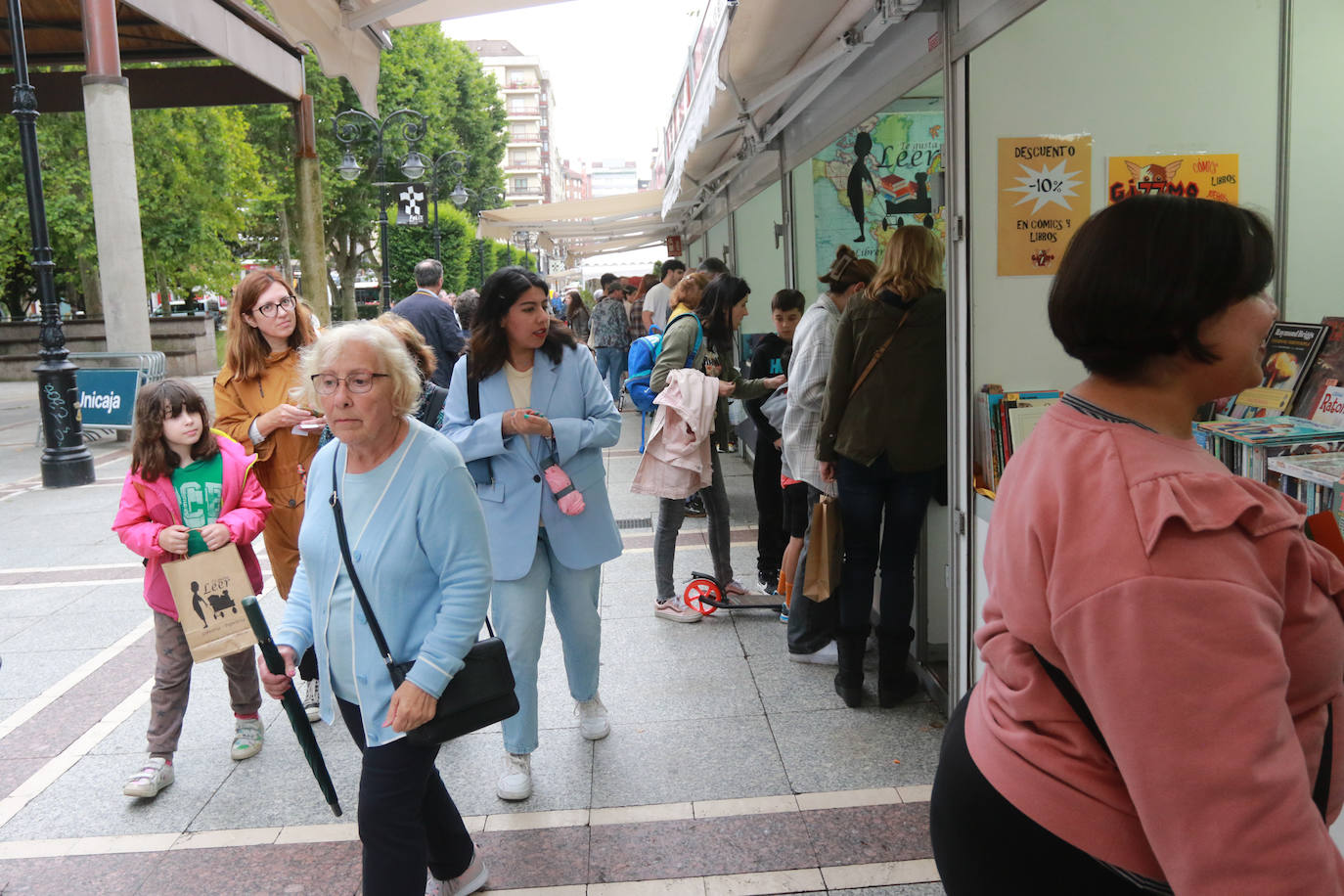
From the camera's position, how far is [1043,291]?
3.67m

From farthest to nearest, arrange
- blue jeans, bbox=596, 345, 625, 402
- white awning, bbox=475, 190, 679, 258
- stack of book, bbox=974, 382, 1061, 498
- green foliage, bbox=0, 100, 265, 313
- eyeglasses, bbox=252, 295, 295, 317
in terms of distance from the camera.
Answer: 1. green foliage, bbox=0, 100, 265, 313
2. white awning, bbox=475, 190, 679, 258
3. blue jeans, bbox=596, 345, 625, 402
4. eyeglasses, bbox=252, 295, 295, 317
5. stack of book, bbox=974, 382, 1061, 498

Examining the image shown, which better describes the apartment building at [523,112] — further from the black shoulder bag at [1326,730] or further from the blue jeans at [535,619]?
the black shoulder bag at [1326,730]

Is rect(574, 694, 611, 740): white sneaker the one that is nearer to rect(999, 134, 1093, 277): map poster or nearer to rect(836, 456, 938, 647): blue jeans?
rect(836, 456, 938, 647): blue jeans

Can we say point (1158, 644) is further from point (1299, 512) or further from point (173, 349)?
point (173, 349)

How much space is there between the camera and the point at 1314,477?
2.33 metres

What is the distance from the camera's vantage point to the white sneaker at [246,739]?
4.18 m

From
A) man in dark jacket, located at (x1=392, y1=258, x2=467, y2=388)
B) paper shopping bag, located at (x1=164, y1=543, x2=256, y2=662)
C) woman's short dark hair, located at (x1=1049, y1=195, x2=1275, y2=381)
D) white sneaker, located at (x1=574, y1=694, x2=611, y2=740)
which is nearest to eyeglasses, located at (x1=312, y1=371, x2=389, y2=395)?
paper shopping bag, located at (x1=164, y1=543, x2=256, y2=662)

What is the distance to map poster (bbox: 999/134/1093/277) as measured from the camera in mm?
3553

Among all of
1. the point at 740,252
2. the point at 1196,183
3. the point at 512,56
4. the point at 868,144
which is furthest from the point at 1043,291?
the point at 512,56

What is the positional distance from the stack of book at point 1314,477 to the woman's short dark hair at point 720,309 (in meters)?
3.91

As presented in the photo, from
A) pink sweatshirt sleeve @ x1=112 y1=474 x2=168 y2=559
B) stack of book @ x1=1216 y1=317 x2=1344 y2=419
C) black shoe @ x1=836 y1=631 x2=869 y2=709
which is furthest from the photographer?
black shoe @ x1=836 y1=631 x2=869 y2=709

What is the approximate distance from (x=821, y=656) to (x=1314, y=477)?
2.86 m

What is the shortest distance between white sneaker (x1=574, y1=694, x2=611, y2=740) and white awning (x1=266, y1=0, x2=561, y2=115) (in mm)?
2575

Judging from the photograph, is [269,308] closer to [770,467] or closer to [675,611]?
[675,611]
